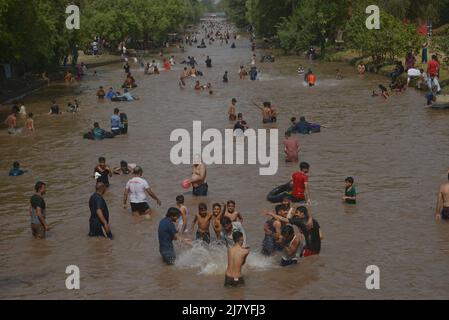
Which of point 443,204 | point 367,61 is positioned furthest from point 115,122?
point 367,61

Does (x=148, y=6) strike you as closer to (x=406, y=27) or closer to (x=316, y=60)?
(x=316, y=60)

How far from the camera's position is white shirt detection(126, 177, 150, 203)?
17.5 meters

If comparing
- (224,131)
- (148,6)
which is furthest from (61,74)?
(148,6)

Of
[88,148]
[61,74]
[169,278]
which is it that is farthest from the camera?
[61,74]

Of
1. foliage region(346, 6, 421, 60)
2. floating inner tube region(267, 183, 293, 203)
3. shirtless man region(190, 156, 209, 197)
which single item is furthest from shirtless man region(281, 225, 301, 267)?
foliage region(346, 6, 421, 60)

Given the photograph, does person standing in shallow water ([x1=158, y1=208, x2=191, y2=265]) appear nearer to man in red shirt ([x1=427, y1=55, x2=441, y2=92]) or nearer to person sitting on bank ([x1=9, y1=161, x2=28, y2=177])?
person sitting on bank ([x1=9, y1=161, x2=28, y2=177])

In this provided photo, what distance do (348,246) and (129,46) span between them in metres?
83.4

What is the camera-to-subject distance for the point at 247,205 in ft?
61.5

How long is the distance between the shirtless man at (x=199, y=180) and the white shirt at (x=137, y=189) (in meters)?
2.18

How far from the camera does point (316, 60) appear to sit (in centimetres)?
6912

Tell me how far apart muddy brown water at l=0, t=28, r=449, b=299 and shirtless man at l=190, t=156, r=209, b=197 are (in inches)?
11.5

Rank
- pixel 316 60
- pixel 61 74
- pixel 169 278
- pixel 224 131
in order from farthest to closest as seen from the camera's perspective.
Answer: pixel 316 60 < pixel 61 74 < pixel 224 131 < pixel 169 278

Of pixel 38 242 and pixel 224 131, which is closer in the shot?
pixel 38 242
